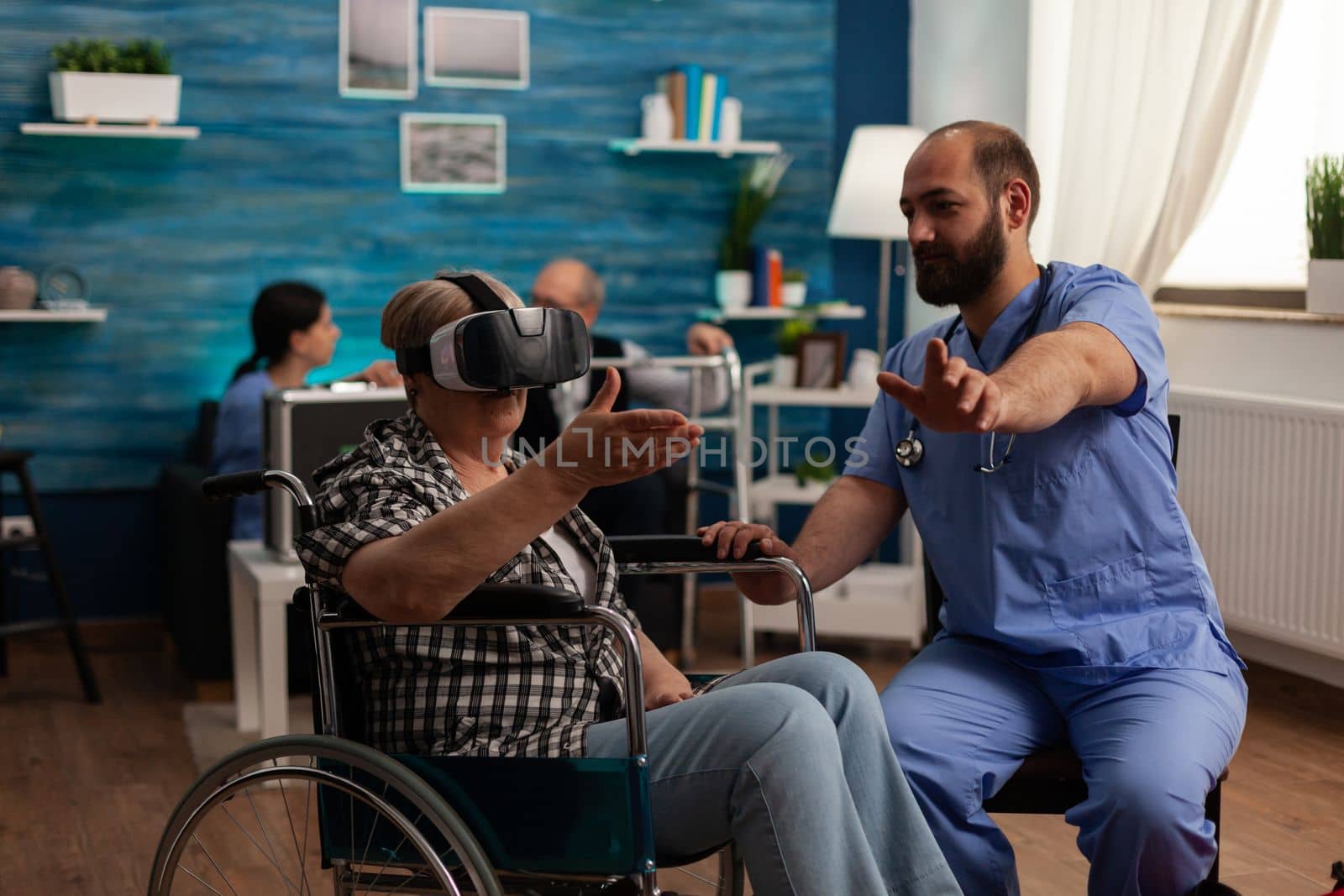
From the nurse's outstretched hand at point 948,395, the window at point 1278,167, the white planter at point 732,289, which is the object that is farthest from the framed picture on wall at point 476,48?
the nurse's outstretched hand at point 948,395

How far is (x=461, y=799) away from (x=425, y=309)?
53 centimetres

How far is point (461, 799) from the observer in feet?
4.93

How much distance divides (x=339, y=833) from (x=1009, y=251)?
3.73 ft

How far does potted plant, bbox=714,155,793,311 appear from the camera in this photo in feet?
16.1

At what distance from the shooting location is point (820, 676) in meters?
1.58

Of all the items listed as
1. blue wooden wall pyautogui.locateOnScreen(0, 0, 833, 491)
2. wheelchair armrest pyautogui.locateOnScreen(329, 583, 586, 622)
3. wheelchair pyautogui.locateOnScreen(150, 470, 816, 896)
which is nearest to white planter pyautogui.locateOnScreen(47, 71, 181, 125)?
blue wooden wall pyautogui.locateOnScreen(0, 0, 833, 491)

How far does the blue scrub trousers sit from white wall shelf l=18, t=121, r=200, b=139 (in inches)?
124

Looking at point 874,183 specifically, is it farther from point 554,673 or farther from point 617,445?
point 617,445

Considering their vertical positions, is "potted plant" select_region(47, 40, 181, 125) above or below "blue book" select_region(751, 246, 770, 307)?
above

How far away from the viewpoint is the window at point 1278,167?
3545 mm

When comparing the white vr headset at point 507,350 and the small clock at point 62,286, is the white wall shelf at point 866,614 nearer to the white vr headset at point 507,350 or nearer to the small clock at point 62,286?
the small clock at point 62,286

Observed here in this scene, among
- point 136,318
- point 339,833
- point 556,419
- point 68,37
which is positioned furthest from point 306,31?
point 339,833

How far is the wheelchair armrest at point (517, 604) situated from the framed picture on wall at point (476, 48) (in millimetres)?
3543

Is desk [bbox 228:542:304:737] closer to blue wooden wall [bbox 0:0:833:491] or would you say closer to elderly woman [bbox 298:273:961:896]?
blue wooden wall [bbox 0:0:833:491]
